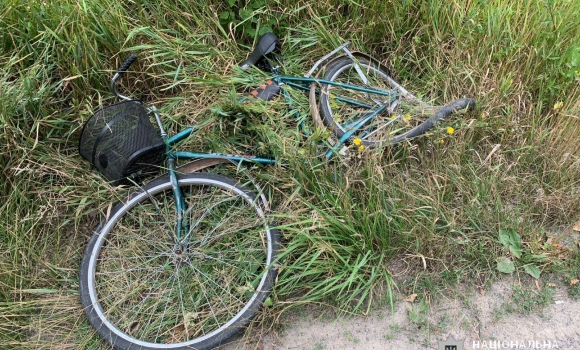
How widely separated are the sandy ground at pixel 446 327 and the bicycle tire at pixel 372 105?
1.15 meters

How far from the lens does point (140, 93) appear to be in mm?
3863

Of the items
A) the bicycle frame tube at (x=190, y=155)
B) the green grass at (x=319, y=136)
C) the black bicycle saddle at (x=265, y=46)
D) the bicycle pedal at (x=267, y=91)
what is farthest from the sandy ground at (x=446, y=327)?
the black bicycle saddle at (x=265, y=46)

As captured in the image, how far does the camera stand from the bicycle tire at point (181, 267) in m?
2.92

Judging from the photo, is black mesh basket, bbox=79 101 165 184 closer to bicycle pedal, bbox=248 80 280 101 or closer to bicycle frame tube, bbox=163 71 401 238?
bicycle frame tube, bbox=163 71 401 238

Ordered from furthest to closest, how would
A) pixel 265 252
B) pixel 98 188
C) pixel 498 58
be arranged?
1. pixel 498 58
2. pixel 98 188
3. pixel 265 252

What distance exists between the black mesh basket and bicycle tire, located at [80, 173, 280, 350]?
234 mm

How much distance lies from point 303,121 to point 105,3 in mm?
1890

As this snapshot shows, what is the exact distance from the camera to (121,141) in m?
3.01

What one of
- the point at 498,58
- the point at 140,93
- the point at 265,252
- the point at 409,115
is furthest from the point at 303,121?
the point at 498,58

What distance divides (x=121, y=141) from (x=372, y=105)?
1.97m

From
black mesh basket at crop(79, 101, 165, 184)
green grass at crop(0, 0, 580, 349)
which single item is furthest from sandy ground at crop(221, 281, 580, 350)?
black mesh basket at crop(79, 101, 165, 184)

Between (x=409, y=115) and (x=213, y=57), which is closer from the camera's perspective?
(x=409, y=115)

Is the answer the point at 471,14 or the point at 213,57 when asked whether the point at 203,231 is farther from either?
the point at 471,14

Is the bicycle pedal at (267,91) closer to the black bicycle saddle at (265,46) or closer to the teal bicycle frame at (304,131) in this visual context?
the teal bicycle frame at (304,131)
